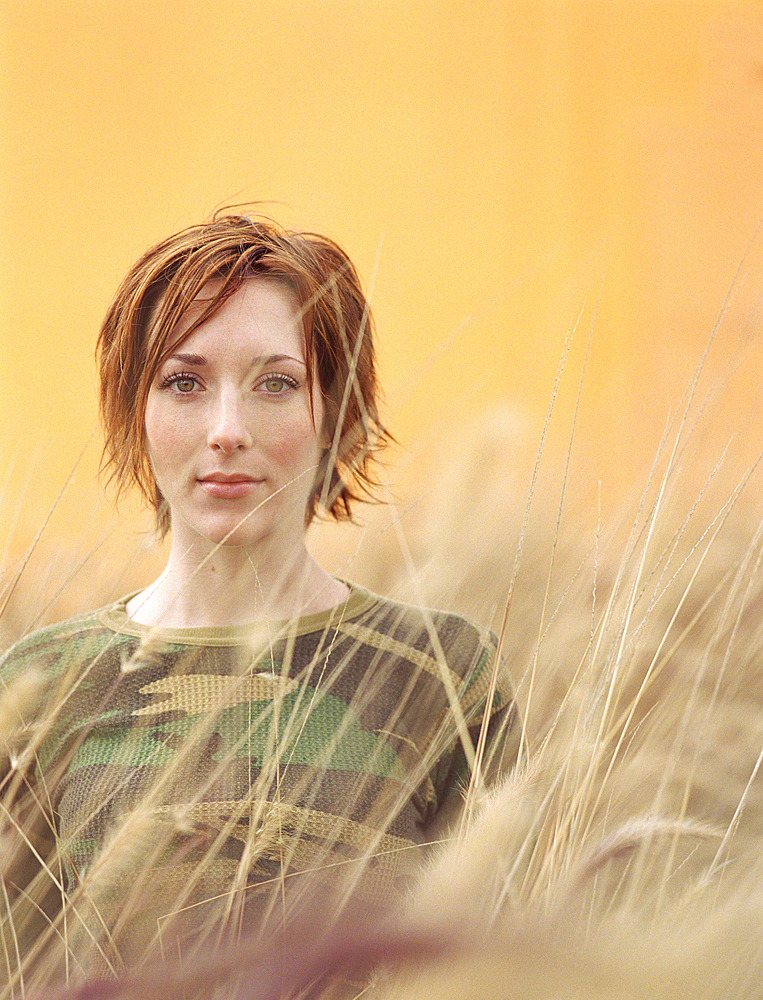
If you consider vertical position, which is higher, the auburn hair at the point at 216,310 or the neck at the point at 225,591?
the auburn hair at the point at 216,310

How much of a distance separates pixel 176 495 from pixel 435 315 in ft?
1.38

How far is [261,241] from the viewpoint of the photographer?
573mm

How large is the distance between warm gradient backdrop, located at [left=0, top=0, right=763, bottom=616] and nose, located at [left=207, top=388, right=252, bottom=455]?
0.28m

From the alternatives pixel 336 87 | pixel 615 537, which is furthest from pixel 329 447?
pixel 336 87

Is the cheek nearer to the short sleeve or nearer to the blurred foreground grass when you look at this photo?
the blurred foreground grass

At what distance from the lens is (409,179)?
0.87 metres

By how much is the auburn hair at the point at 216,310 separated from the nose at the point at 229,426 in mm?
50

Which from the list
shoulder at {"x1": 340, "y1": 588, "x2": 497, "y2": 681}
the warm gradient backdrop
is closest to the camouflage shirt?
shoulder at {"x1": 340, "y1": 588, "x2": 497, "y2": 681}

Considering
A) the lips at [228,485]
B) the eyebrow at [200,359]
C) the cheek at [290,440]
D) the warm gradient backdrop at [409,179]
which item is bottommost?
the lips at [228,485]

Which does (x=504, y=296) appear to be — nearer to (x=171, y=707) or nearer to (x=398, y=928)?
(x=171, y=707)

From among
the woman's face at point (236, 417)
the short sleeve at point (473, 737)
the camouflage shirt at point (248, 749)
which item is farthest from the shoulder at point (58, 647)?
the short sleeve at point (473, 737)

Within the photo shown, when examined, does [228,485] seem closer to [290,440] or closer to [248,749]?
[290,440]

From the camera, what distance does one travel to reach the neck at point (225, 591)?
1.96 ft

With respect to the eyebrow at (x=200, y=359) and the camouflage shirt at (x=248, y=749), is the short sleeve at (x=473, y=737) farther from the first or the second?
the eyebrow at (x=200, y=359)
